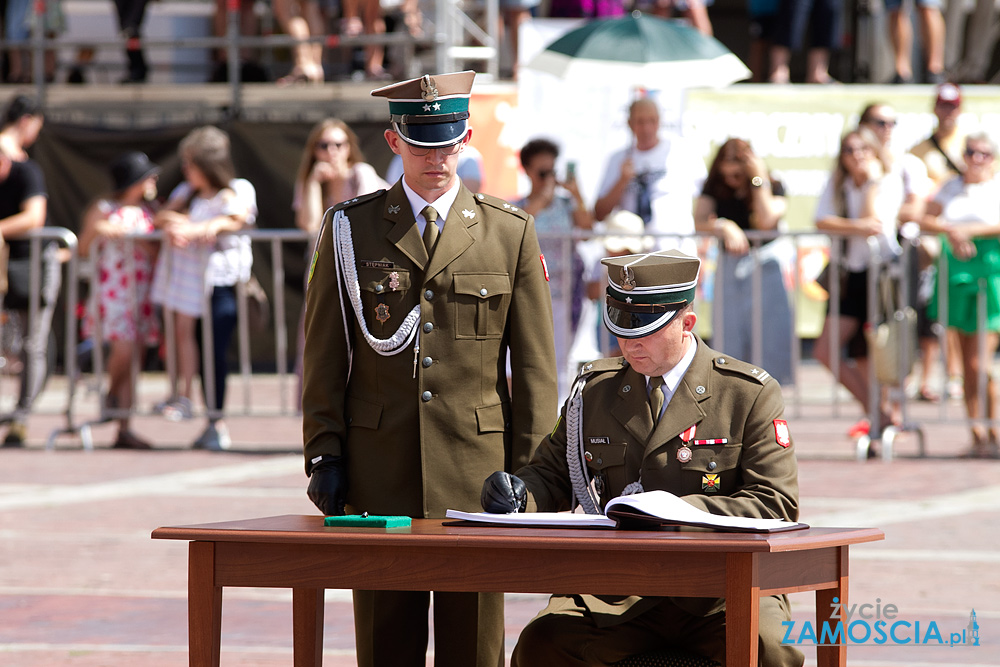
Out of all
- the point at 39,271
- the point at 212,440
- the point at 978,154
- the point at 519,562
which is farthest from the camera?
the point at 39,271

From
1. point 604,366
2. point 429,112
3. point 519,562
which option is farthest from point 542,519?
point 429,112

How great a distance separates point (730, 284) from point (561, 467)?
6214mm

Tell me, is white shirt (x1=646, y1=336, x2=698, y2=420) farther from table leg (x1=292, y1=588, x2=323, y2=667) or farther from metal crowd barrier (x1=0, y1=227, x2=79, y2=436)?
metal crowd barrier (x1=0, y1=227, x2=79, y2=436)

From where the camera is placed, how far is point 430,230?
164 inches

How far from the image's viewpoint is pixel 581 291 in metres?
9.80

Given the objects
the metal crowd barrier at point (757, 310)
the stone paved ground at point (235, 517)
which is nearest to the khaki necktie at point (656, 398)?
the stone paved ground at point (235, 517)

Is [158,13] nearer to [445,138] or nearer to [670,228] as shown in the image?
[670,228]

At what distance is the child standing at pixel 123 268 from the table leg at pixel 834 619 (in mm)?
7619

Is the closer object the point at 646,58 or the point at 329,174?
the point at 329,174

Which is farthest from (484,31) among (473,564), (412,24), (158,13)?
(473,564)

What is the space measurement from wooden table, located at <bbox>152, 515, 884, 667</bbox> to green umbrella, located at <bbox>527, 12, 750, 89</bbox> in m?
7.67

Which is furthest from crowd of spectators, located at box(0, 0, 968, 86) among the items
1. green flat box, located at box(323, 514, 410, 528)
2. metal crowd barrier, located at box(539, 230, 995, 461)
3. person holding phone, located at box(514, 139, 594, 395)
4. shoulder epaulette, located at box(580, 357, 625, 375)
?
green flat box, located at box(323, 514, 410, 528)

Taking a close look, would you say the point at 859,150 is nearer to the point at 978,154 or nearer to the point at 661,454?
the point at 978,154

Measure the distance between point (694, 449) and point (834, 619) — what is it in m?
0.57
